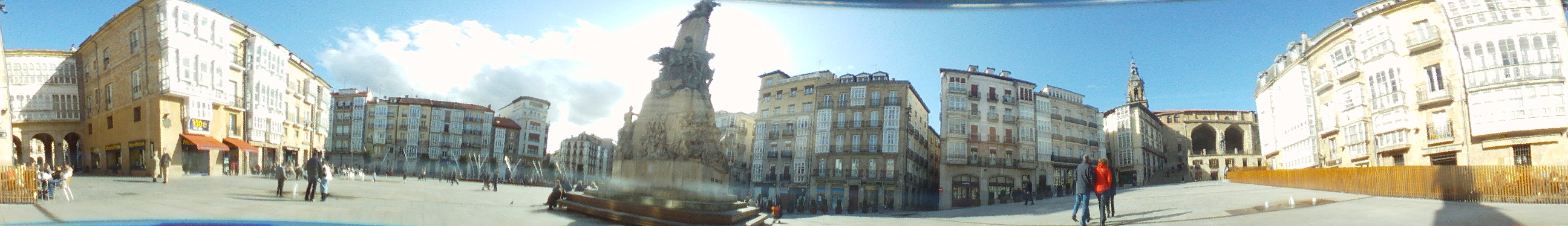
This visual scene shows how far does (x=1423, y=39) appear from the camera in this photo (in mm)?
3529

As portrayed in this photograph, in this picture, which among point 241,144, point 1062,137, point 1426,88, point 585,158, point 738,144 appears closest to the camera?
point 241,144

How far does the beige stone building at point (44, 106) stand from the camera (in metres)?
2.50

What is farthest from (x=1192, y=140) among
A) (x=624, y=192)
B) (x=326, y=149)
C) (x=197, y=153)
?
(x=197, y=153)

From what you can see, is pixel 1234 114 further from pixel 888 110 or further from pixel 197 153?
pixel 197 153

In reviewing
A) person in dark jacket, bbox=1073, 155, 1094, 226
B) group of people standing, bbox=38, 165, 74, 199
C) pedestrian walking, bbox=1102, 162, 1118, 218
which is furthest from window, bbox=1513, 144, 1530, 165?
group of people standing, bbox=38, 165, 74, 199

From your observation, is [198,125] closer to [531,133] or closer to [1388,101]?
[531,133]

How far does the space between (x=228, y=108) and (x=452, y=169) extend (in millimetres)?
861

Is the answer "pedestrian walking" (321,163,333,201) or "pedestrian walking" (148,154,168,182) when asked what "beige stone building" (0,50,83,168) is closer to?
"pedestrian walking" (148,154,168,182)

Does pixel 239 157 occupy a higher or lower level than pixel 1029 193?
higher

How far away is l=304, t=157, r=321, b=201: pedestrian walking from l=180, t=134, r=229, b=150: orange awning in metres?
0.31

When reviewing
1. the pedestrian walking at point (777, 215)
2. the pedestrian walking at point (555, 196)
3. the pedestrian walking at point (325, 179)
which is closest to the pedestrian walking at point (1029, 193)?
the pedestrian walking at point (777, 215)

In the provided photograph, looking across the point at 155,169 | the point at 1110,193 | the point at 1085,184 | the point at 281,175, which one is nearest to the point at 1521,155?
the point at 1110,193

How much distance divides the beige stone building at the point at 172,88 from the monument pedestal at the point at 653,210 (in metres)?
1.46

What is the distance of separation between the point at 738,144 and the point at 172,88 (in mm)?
2994
